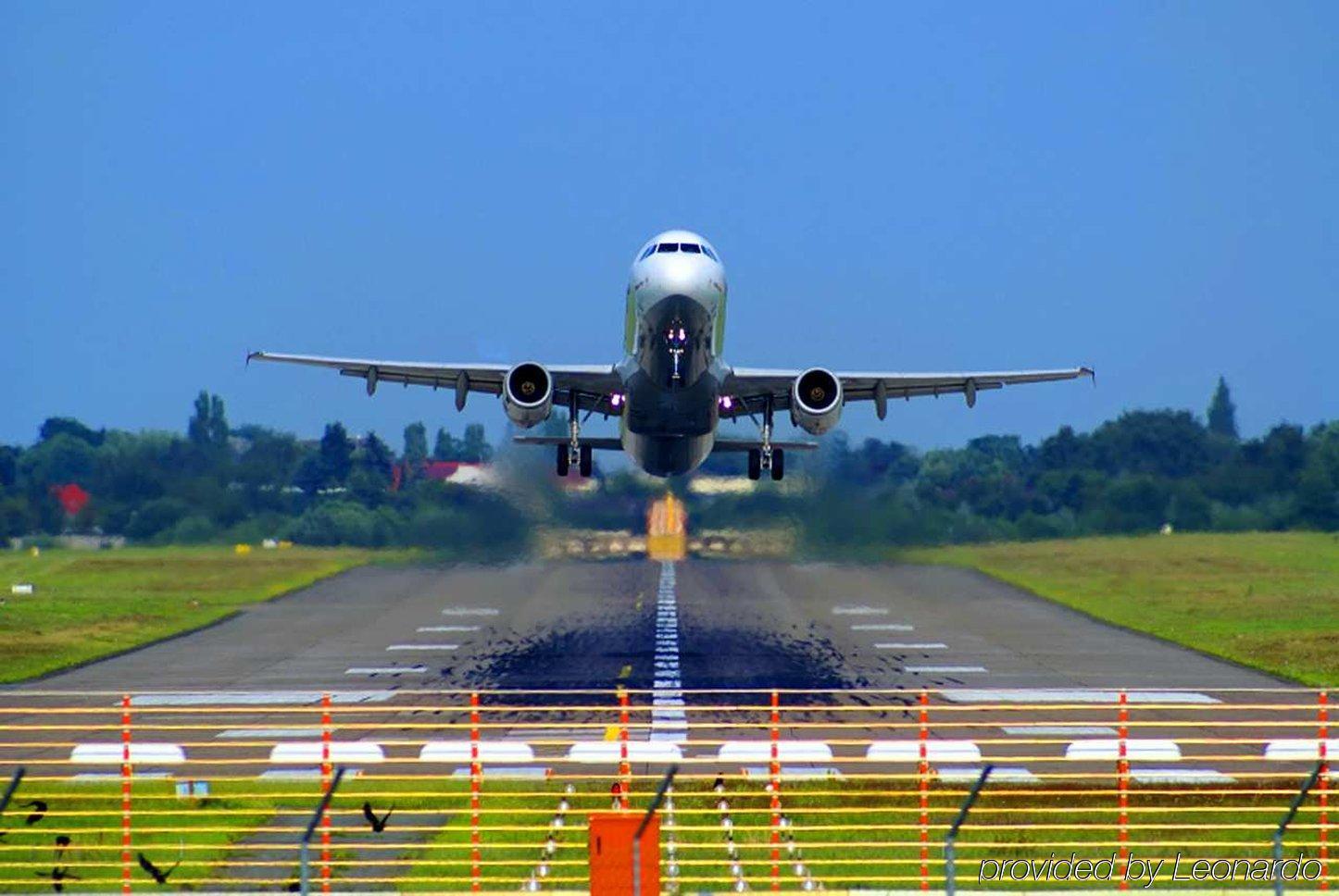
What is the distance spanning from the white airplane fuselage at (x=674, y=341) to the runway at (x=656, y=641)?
4966 millimetres

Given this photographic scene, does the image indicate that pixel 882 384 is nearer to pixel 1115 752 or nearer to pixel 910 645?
pixel 910 645

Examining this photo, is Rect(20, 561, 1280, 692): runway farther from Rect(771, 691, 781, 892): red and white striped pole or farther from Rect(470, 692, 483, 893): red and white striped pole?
Rect(771, 691, 781, 892): red and white striped pole

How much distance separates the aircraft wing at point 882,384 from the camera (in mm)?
38219

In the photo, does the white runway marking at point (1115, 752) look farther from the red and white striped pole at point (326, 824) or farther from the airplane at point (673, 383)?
the airplane at point (673, 383)

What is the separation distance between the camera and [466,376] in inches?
1582

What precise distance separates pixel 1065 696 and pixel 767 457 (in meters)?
10.3

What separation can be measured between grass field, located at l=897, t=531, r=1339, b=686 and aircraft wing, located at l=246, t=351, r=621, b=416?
35.2 feet

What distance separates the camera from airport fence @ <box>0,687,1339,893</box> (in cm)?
1738

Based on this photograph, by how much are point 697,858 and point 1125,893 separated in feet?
16.7

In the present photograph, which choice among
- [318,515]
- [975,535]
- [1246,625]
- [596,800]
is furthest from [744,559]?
[596,800]

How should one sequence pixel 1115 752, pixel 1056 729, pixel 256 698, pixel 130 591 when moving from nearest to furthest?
pixel 1115 752, pixel 1056 729, pixel 256 698, pixel 130 591

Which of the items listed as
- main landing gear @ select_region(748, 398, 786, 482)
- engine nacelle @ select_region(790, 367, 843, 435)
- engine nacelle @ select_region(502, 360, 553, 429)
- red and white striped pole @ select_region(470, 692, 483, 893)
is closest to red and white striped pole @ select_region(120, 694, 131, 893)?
red and white striped pole @ select_region(470, 692, 483, 893)

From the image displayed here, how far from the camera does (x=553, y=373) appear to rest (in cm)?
3828

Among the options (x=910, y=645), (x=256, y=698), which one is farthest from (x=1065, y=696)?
(x=256, y=698)
